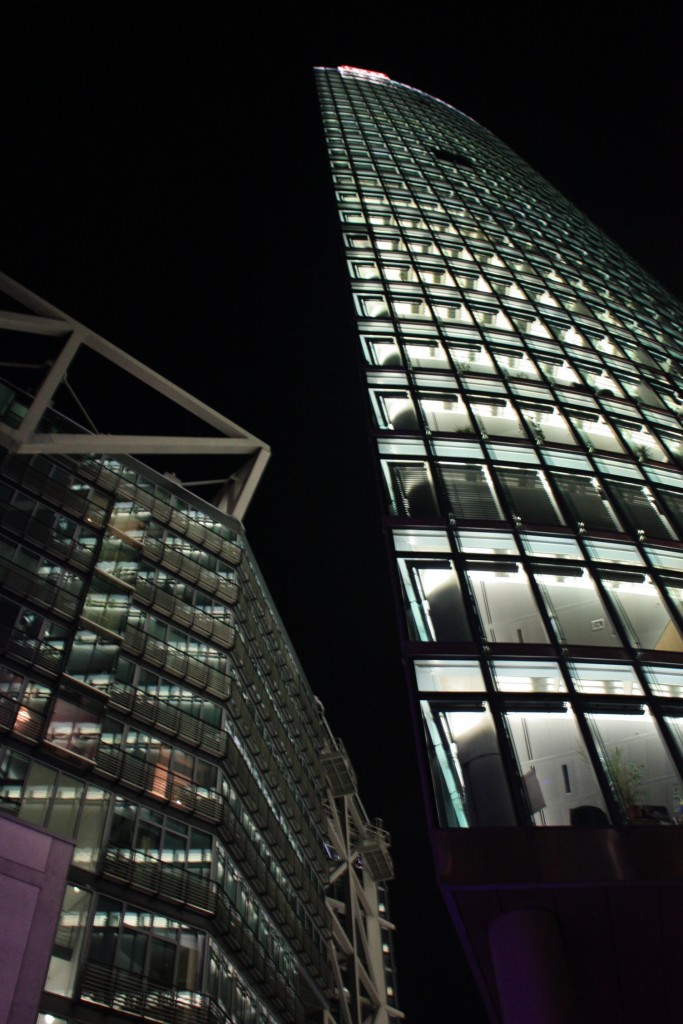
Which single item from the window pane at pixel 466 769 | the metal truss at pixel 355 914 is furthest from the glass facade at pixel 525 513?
the metal truss at pixel 355 914

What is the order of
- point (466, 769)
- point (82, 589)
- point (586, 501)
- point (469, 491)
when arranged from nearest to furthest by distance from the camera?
1. point (466, 769)
2. point (469, 491)
3. point (586, 501)
4. point (82, 589)

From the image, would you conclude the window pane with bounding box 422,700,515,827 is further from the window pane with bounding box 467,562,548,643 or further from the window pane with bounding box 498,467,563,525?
the window pane with bounding box 498,467,563,525

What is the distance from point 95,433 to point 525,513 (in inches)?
914

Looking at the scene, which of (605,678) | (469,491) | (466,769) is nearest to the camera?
(466,769)

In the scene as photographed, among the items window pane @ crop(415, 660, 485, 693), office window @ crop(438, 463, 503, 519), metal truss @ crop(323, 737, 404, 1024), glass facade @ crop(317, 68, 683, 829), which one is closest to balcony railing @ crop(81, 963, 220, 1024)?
glass facade @ crop(317, 68, 683, 829)

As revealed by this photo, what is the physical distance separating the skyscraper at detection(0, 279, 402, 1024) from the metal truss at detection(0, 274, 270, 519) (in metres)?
0.12

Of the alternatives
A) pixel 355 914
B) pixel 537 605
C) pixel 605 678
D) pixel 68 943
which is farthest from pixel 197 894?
pixel 355 914

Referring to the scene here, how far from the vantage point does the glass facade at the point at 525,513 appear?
15156 millimetres

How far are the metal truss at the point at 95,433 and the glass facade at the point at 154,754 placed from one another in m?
2.38

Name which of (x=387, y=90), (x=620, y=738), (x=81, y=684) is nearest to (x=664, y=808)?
(x=620, y=738)

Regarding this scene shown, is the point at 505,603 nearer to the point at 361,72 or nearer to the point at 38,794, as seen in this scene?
the point at 38,794

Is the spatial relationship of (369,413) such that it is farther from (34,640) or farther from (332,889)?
(332,889)

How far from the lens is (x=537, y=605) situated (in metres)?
18.9

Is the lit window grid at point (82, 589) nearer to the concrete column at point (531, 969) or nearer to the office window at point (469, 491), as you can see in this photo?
the concrete column at point (531, 969)
